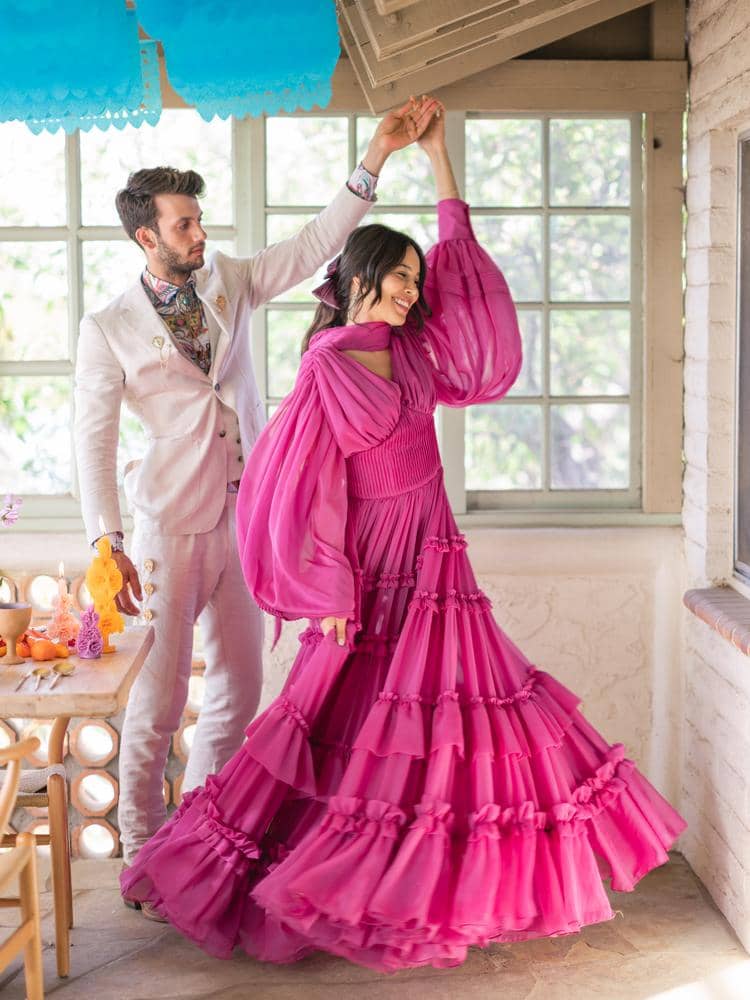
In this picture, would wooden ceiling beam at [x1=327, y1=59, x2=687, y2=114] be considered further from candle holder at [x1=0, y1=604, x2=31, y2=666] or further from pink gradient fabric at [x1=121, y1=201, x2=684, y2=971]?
candle holder at [x1=0, y1=604, x2=31, y2=666]

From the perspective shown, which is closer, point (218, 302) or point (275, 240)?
point (218, 302)

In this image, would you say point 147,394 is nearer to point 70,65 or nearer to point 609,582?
point 70,65

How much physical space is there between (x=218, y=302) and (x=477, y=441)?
1.12 m

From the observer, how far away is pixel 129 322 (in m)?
3.64

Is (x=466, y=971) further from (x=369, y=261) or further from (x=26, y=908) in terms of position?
(x=369, y=261)

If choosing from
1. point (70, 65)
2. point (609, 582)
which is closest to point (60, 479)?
point (70, 65)

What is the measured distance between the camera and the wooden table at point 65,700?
2785mm

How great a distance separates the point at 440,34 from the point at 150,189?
996 millimetres

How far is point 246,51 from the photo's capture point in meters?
3.71

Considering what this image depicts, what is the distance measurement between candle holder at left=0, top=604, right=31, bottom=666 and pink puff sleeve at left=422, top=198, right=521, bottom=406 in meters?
1.38

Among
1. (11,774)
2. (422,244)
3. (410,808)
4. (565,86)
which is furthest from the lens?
(422,244)

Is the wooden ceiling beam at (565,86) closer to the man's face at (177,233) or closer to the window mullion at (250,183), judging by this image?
the window mullion at (250,183)

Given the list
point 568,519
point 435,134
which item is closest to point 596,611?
point 568,519

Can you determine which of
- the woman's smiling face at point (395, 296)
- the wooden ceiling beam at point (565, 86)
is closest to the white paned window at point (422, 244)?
the wooden ceiling beam at point (565, 86)
